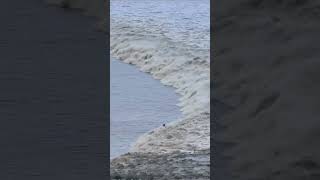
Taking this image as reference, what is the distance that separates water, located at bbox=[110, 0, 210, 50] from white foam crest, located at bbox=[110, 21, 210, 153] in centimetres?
21

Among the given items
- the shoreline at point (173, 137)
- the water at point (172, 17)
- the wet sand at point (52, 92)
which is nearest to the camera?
the wet sand at point (52, 92)

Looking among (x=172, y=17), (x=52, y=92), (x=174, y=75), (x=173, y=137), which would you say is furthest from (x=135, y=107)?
(x=172, y=17)

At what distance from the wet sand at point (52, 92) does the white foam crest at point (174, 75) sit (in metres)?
3.17

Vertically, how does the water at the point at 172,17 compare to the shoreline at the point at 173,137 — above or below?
above
